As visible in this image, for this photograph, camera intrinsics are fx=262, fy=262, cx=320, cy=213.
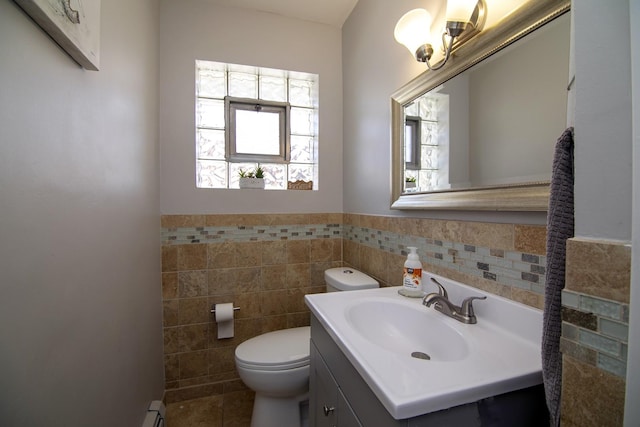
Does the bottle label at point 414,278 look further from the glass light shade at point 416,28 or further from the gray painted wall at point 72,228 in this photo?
the gray painted wall at point 72,228

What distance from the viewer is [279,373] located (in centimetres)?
125

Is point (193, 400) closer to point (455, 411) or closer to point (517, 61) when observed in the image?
point (455, 411)

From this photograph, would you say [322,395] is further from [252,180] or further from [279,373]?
[252,180]

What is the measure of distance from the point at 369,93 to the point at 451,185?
0.86 metres

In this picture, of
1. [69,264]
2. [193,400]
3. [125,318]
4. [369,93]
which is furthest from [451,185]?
[193,400]

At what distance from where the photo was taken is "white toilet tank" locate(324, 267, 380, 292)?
1.40 meters

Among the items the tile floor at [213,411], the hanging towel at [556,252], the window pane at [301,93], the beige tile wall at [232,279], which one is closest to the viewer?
the hanging towel at [556,252]

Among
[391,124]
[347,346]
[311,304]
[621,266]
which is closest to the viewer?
[621,266]

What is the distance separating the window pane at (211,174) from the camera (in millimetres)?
1811

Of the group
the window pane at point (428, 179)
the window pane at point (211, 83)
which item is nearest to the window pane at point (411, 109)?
the window pane at point (428, 179)

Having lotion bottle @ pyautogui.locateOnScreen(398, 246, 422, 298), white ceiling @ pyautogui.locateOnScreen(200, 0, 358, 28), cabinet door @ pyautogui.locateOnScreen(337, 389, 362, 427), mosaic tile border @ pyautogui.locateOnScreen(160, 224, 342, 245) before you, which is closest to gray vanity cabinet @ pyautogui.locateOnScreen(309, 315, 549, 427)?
cabinet door @ pyautogui.locateOnScreen(337, 389, 362, 427)

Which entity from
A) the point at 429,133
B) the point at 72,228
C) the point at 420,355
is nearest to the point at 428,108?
the point at 429,133

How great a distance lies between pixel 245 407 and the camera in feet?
5.40

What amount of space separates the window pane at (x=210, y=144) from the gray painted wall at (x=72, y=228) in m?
0.54
